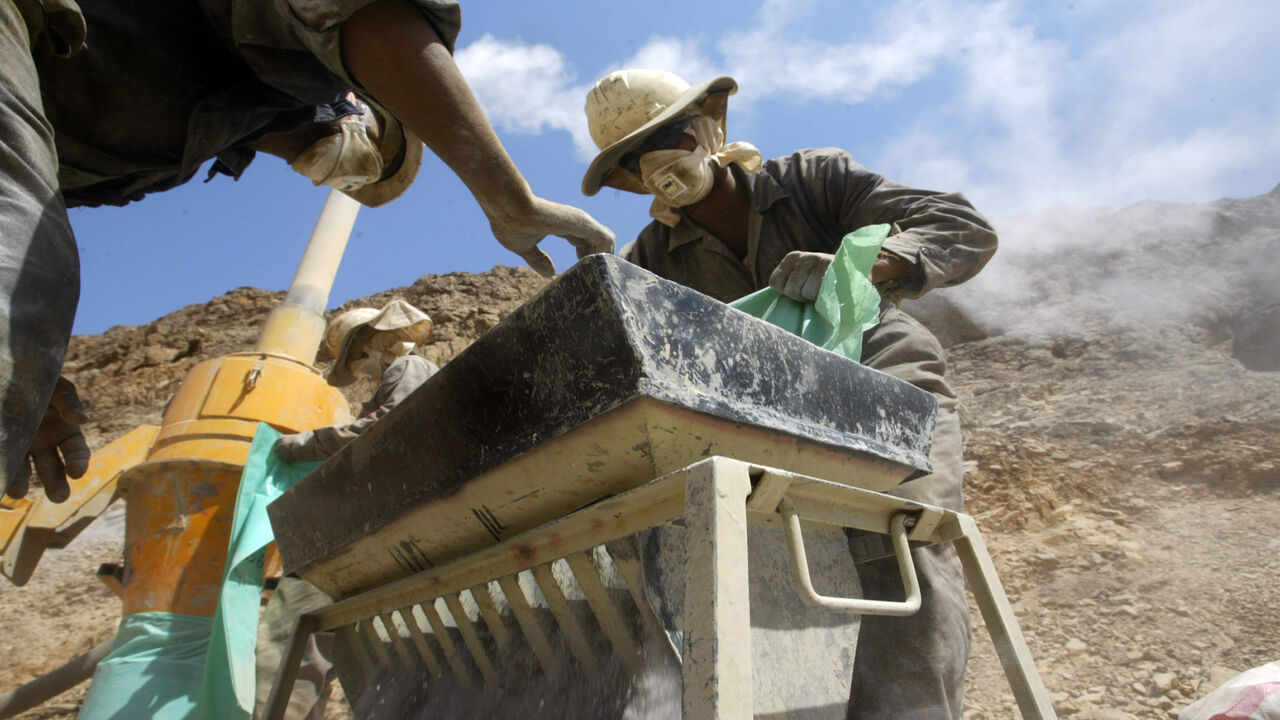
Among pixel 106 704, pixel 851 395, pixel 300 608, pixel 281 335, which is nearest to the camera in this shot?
pixel 851 395

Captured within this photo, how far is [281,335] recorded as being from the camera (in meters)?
3.96

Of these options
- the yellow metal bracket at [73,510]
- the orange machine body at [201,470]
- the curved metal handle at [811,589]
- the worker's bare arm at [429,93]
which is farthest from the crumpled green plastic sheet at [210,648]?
the curved metal handle at [811,589]

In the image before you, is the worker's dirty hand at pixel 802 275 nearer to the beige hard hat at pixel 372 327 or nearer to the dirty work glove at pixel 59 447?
the dirty work glove at pixel 59 447

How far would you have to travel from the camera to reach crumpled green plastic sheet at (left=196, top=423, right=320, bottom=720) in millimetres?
1763

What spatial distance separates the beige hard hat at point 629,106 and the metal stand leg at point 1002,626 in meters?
1.31

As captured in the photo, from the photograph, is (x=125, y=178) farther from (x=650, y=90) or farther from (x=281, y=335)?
(x=281, y=335)

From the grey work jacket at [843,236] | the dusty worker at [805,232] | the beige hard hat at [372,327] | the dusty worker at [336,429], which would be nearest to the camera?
the dusty worker at [805,232]

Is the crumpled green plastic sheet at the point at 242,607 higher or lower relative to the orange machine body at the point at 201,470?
lower

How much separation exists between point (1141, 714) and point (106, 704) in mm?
3216

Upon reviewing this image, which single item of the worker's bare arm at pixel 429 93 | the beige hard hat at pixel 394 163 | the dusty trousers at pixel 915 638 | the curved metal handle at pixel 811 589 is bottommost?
the dusty trousers at pixel 915 638

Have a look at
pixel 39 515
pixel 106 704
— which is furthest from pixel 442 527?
pixel 39 515

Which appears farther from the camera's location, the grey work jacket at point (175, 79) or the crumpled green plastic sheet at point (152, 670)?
the crumpled green plastic sheet at point (152, 670)

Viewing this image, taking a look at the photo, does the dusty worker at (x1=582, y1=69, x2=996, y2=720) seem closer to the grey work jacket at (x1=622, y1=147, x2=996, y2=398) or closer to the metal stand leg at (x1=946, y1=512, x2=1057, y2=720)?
the grey work jacket at (x1=622, y1=147, x2=996, y2=398)

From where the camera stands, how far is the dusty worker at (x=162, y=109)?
859 millimetres
